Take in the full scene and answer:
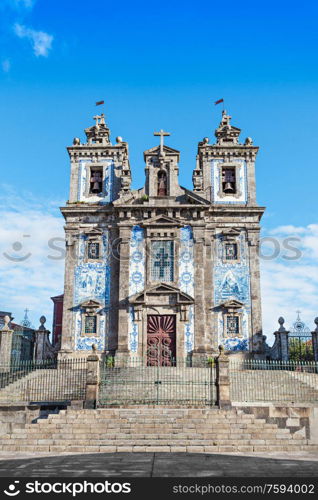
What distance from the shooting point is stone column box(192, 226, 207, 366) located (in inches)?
1004

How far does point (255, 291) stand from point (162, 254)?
18.0ft

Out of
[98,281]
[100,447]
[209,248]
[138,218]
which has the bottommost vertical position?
[100,447]

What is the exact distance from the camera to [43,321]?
26625 mm

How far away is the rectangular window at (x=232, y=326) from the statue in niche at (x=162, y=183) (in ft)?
26.5

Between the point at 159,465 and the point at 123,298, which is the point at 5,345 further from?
the point at 159,465

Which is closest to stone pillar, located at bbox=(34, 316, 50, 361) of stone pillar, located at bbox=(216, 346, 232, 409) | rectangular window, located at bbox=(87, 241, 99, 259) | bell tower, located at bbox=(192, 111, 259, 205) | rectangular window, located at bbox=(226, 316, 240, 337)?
rectangular window, located at bbox=(87, 241, 99, 259)

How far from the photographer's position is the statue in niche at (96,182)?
2962 centimetres

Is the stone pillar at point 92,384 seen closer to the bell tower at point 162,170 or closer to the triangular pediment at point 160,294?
the triangular pediment at point 160,294

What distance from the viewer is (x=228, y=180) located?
2950 cm

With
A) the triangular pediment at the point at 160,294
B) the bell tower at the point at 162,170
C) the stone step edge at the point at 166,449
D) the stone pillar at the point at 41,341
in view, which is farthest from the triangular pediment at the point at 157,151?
the stone step edge at the point at 166,449

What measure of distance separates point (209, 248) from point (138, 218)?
4.36m

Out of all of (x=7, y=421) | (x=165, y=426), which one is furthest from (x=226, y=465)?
(x=7, y=421)
